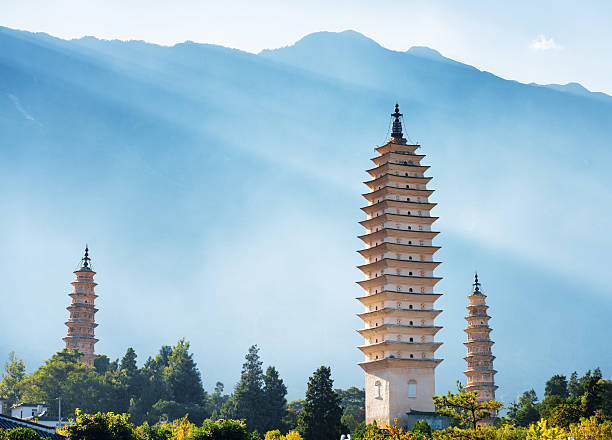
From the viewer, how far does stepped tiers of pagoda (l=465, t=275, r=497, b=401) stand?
10250cm

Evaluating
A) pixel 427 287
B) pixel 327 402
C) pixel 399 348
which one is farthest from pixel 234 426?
pixel 427 287

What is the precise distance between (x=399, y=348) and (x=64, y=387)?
4438cm

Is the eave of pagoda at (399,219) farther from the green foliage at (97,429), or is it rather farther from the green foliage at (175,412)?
the green foliage at (175,412)

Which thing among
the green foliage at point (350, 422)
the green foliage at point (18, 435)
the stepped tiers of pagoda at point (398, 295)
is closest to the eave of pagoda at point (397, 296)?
the stepped tiers of pagoda at point (398, 295)

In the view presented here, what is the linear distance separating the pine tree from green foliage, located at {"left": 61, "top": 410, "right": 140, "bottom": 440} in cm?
3286

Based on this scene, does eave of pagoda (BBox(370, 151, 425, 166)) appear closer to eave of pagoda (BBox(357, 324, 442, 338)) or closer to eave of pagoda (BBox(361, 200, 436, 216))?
eave of pagoda (BBox(361, 200, 436, 216))

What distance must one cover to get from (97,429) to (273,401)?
38889mm

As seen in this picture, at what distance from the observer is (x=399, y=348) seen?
79938mm

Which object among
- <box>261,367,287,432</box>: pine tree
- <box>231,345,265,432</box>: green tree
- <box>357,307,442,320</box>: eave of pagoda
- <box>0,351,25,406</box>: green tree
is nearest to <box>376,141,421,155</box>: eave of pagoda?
<box>357,307,442,320</box>: eave of pagoda

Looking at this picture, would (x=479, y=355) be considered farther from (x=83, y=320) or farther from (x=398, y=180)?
(x=83, y=320)

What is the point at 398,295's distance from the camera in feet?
269

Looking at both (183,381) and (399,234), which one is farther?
(183,381)

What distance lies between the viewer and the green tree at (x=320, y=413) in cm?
7444

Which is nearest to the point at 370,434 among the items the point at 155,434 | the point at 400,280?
the point at 155,434
